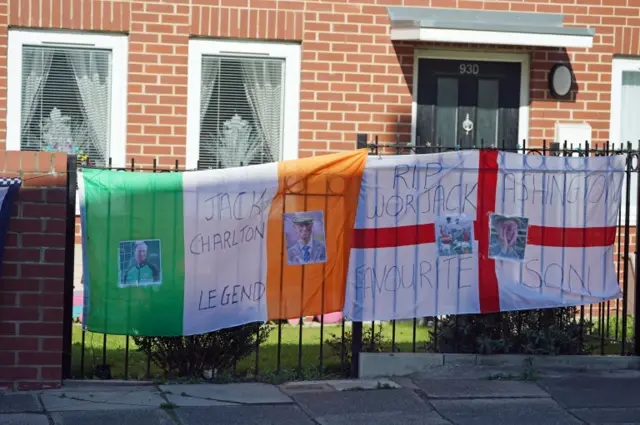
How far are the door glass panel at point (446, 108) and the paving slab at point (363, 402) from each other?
4.35m

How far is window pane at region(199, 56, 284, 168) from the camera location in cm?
1072

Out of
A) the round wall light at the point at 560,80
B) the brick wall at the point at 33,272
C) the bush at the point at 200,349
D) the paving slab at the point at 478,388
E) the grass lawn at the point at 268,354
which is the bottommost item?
the grass lawn at the point at 268,354

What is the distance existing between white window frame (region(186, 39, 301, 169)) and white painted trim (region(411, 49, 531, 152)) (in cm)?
115

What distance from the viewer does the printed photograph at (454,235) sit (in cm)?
777

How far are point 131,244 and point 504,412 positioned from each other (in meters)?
2.58

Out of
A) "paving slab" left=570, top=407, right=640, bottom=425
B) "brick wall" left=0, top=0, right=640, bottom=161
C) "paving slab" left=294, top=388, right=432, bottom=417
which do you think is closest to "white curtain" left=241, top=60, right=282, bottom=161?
"brick wall" left=0, top=0, right=640, bottom=161

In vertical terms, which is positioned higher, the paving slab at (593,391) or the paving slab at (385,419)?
the paving slab at (593,391)

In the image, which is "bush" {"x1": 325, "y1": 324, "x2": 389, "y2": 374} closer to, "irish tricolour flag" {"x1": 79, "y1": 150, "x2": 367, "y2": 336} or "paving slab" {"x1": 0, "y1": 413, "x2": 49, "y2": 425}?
"irish tricolour flag" {"x1": 79, "y1": 150, "x2": 367, "y2": 336}

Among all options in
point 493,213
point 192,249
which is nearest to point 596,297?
point 493,213

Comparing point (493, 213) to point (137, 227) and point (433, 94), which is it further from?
point (433, 94)

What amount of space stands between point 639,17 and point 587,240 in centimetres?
419

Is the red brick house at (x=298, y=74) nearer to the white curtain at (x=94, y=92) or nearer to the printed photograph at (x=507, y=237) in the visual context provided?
the white curtain at (x=94, y=92)

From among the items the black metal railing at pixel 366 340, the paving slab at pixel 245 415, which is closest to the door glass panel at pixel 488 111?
the black metal railing at pixel 366 340

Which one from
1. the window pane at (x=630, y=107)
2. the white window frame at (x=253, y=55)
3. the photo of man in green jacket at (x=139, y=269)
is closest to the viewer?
the photo of man in green jacket at (x=139, y=269)
